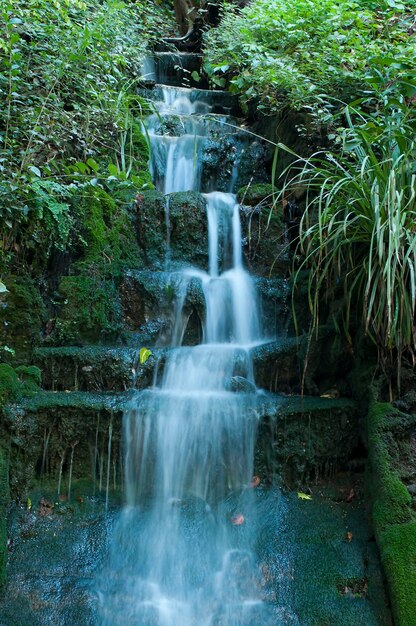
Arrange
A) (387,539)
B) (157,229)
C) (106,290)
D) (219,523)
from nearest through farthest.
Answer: (387,539) < (219,523) < (106,290) < (157,229)

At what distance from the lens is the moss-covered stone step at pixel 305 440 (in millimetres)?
4027

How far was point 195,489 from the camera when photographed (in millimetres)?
3965

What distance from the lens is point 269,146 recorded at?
748cm

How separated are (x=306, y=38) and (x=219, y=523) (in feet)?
21.0

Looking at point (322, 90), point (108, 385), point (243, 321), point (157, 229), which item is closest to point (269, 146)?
point (322, 90)

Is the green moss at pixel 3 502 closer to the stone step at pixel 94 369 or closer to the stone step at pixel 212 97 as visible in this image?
the stone step at pixel 94 369

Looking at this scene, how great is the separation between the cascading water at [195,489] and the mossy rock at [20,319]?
3.59ft

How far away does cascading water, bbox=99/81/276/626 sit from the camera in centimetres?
326

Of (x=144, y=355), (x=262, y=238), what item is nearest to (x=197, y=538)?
(x=144, y=355)

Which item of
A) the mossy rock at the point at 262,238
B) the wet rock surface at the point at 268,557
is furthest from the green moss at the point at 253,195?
Answer: the wet rock surface at the point at 268,557

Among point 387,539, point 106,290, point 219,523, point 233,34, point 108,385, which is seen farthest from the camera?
point 233,34

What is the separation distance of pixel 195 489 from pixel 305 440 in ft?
2.89

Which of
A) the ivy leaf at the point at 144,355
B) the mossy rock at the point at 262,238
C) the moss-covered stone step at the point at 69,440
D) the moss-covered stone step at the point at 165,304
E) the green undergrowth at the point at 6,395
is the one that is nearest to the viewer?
the green undergrowth at the point at 6,395

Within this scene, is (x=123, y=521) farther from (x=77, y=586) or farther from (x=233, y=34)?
(x=233, y=34)
